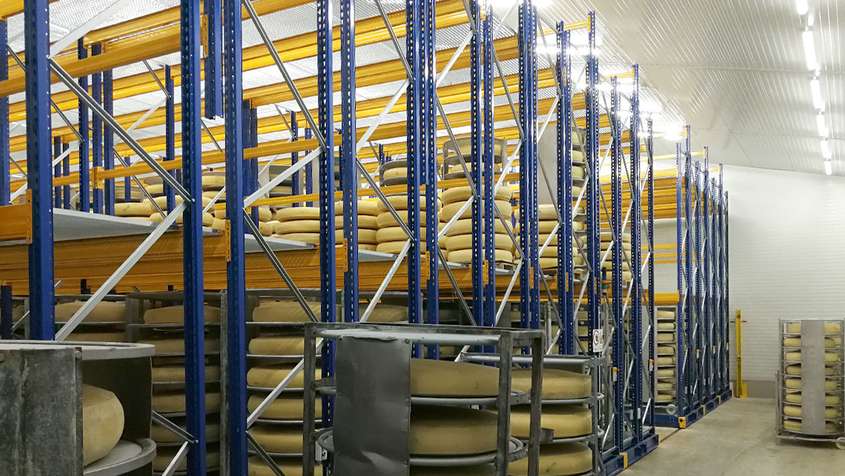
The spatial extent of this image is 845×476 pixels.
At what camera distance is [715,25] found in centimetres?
992

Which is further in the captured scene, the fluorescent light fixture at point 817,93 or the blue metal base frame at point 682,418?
the blue metal base frame at point 682,418

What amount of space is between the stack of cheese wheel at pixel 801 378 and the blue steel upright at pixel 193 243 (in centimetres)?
1150

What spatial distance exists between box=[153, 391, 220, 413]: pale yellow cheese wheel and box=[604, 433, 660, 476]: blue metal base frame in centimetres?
541

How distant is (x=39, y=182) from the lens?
3369mm

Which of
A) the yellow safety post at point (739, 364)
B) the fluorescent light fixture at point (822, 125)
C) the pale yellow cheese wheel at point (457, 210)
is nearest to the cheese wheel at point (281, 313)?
the pale yellow cheese wheel at point (457, 210)

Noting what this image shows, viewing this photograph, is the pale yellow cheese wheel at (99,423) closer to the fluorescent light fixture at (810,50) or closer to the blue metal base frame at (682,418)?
the fluorescent light fixture at (810,50)

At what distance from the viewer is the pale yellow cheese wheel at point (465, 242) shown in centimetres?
796

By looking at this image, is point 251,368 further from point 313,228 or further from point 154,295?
point 313,228

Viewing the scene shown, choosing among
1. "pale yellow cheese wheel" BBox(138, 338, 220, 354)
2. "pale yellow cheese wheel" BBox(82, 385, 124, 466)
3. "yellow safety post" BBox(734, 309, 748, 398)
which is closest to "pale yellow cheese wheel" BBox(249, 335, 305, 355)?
"pale yellow cheese wheel" BBox(138, 338, 220, 354)

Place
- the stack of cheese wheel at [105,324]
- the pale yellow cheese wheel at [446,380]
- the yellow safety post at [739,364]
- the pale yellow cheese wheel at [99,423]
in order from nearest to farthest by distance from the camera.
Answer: the pale yellow cheese wheel at [99,423]
the pale yellow cheese wheel at [446,380]
the stack of cheese wheel at [105,324]
the yellow safety post at [739,364]

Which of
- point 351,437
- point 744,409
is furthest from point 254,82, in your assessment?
point 744,409

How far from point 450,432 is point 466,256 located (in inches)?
174

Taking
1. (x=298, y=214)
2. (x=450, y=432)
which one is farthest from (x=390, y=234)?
(x=450, y=432)

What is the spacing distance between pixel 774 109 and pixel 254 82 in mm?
8750
